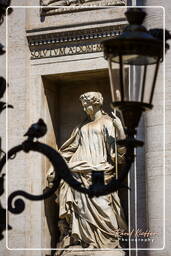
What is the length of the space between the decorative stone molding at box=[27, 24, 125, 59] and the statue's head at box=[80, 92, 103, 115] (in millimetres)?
643

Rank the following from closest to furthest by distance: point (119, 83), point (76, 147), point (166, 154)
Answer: point (119, 83) < point (166, 154) < point (76, 147)

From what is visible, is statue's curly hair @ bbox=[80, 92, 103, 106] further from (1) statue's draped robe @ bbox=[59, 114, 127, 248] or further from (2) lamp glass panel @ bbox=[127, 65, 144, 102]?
(2) lamp glass panel @ bbox=[127, 65, 144, 102]

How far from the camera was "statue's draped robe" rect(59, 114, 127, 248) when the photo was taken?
14.6 metres

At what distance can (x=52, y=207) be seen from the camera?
50.6 ft

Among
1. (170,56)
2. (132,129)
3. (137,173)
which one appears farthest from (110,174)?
(132,129)

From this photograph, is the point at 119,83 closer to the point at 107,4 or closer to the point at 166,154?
the point at 166,154

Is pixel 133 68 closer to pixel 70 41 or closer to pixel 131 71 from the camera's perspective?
pixel 131 71

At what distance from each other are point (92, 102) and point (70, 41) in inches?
39.1

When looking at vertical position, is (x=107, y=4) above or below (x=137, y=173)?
above

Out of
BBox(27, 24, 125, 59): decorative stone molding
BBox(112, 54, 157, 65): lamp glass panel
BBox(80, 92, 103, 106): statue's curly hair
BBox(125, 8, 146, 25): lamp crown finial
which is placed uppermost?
BBox(27, 24, 125, 59): decorative stone molding

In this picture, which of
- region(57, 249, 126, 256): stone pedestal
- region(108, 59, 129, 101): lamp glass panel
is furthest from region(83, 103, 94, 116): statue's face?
region(108, 59, 129, 101): lamp glass panel

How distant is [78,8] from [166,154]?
270 cm

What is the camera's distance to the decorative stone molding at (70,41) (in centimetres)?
1513

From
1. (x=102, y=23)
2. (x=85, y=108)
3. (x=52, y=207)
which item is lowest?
(x=52, y=207)
